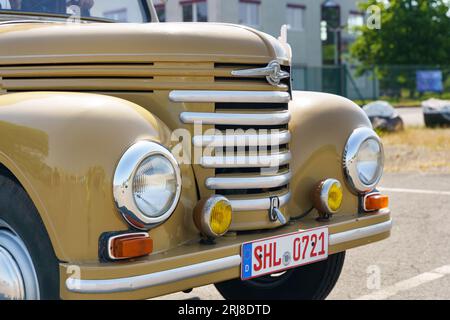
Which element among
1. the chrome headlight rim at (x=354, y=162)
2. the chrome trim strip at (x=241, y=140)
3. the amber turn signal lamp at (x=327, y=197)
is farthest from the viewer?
the chrome headlight rim at (x=354, y=162)

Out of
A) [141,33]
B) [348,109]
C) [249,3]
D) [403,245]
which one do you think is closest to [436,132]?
[249,3]

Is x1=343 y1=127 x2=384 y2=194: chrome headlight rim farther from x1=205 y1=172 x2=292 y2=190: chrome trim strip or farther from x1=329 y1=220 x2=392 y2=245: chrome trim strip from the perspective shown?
x1=205 y1=172 x2=292 y2=190: chrome trim strip

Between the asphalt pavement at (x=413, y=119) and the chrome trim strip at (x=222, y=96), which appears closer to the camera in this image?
the chrome trim strip at (x=222, y=96)

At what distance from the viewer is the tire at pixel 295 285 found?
3.64m

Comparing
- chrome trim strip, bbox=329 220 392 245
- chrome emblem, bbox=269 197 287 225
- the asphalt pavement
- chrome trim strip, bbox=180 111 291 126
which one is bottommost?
the asphalt pavement

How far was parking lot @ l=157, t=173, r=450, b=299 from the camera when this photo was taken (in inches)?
159

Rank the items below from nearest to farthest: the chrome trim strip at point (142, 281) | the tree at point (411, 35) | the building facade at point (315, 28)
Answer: the chrome trim strip at point (142, 281), the building facade at point (315, 28), the tree at point (411, 35)

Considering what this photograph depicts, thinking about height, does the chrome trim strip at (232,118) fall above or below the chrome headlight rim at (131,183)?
above

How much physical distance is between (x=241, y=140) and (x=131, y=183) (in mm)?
652

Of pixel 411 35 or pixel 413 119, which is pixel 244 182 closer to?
pixel 413 119

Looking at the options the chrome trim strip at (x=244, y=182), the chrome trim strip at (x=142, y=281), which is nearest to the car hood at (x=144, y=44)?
the chrome trim strip at (x=244, y=182)

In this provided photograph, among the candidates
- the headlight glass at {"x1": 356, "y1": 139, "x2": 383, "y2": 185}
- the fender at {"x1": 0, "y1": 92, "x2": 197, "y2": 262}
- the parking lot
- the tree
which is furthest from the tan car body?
Answer: the tree

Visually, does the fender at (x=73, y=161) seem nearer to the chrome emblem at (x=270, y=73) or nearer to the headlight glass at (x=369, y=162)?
the chrome emblem at (x=270, y=73)

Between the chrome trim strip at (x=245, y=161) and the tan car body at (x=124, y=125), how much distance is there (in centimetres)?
5
